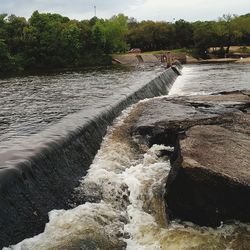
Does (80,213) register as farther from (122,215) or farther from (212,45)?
(212,45)

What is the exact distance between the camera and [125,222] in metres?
7.75

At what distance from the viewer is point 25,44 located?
67.2m

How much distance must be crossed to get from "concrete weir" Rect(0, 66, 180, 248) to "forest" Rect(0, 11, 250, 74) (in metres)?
51.4

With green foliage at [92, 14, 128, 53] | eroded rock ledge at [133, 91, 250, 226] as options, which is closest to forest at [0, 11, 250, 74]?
green foliage at [92, 14, 128, 53]

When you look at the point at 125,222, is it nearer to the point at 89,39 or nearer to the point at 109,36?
the point at 89,39

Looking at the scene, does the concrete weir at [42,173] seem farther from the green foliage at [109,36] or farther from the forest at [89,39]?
the green foliage at [109,36]

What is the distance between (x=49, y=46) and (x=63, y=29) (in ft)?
19.8

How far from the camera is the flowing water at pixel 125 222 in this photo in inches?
273

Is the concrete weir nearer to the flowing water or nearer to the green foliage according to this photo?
the flowing water

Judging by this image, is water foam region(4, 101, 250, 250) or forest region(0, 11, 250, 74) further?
forest region(0, 11, 250, 74)

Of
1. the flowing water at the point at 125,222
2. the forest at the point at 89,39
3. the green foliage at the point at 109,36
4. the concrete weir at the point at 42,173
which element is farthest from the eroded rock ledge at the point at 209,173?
the green foliage at the point at 109,36

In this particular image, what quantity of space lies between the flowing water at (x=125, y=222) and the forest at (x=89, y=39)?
5359 centimetres

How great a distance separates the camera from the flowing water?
6941 millimetres

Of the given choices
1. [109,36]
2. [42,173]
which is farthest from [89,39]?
[42,173]
